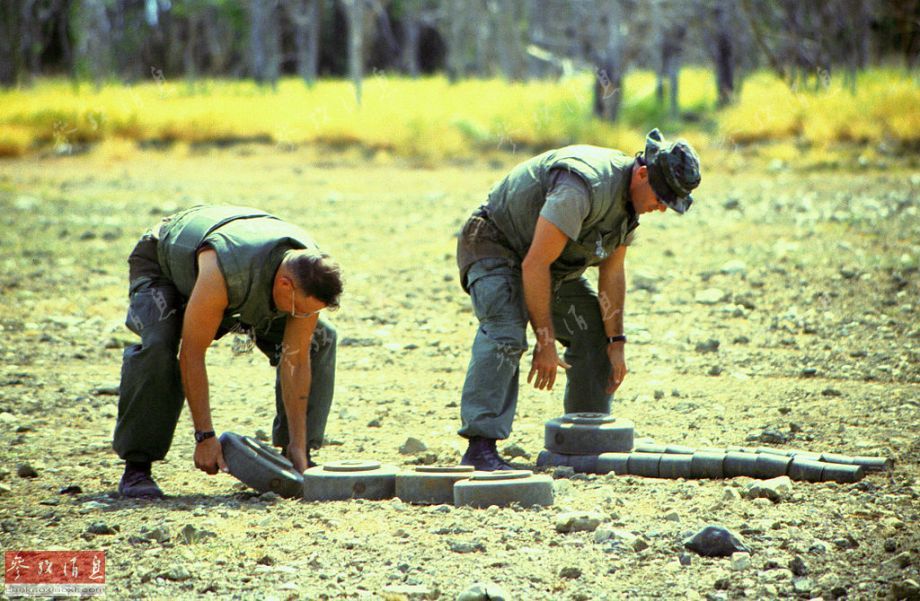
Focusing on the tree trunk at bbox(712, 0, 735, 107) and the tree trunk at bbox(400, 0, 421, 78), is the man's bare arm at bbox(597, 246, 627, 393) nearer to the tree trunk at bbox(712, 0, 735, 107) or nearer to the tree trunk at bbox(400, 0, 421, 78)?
the tree trunk at bbox(712, 0, 735, 107)

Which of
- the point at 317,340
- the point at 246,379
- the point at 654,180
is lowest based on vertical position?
the point at 246,379

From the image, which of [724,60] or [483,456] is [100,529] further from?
[724,60]

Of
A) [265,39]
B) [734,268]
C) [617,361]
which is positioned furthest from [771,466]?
[265,39]

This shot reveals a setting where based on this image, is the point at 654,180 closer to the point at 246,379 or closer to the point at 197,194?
the point at 246,379

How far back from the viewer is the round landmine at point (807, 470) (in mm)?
5258

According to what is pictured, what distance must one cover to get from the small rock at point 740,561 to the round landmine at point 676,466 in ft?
3.87

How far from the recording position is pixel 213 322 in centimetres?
493

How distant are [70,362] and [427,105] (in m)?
15.8

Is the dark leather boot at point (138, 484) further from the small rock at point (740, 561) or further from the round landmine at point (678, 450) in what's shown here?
the small rock at point (740, 561)

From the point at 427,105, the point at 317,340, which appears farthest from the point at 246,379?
the point at 427,105

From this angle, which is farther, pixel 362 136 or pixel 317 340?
pixel 362 136

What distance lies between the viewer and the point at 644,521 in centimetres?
472

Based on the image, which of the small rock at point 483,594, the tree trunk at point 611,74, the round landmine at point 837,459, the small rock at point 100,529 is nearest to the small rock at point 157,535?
the small rock at point 100,529

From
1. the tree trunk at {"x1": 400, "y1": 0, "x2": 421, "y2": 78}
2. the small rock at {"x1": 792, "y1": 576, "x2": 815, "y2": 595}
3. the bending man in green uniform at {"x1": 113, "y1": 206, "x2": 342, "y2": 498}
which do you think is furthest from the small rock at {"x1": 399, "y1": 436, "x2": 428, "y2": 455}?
the tree trunk at {"x1": 400, "y1": 0, "x2": 421, "y2": 78}
